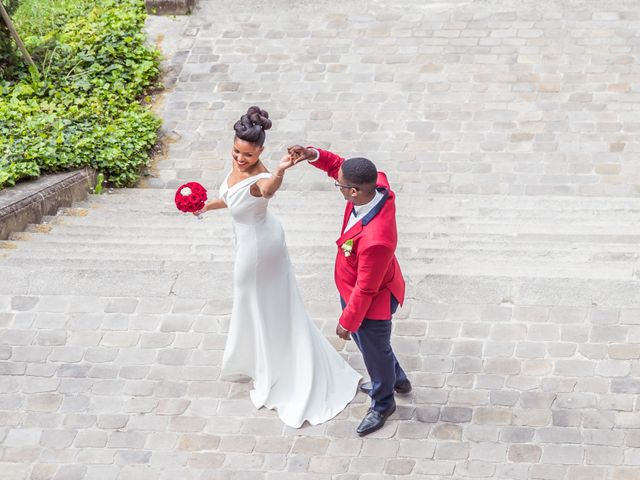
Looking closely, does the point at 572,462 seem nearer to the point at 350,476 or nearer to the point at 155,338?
the point at 350,476

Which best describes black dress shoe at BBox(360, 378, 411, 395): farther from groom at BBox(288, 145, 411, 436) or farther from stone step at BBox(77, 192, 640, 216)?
stone step at BBox(77, 192, 640, 216)

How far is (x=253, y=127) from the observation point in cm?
541

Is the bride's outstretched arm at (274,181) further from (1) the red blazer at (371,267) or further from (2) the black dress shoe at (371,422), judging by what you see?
(2) the black dress shoe at (371,422)

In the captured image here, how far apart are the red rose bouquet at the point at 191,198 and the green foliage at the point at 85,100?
13.3 feet

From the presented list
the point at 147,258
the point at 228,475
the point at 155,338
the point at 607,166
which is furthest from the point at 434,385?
the point at 607,166

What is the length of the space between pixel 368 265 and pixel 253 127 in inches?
40.8

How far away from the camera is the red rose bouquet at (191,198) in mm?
5832

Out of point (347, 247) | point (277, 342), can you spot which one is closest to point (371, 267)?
point (347, 247)

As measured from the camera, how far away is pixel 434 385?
6289 millimetres

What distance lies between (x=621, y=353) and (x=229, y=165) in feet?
19.0

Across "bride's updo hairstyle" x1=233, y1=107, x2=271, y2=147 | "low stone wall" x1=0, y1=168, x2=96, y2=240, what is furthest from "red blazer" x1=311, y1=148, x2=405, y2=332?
"low stone wall" x1=0, y1=168, x2=96, y2=240

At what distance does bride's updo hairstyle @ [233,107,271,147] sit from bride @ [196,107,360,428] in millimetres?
70

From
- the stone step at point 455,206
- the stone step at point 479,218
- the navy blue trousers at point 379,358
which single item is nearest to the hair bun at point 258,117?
the navy blue trousers at point 379,358

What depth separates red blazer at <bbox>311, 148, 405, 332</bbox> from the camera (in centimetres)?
520
